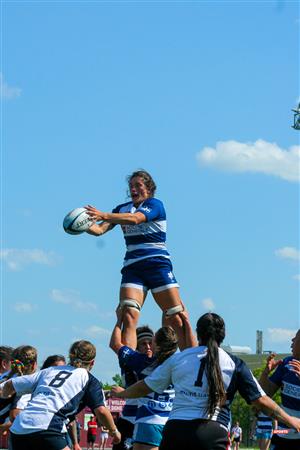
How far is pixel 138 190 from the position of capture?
1315 cm

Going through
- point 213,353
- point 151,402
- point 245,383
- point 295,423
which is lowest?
point 295,423

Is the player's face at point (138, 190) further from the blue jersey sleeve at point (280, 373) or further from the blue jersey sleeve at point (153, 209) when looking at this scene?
the blue jersey sleeve at point (280, 373)

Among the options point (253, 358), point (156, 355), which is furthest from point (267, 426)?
point (253, 358)

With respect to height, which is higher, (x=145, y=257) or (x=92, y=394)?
(x=145, y=257)

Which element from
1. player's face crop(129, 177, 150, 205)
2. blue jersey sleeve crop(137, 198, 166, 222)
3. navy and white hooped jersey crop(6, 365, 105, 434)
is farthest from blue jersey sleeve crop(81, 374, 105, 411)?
player's face crop(129, 177, 150, 205)

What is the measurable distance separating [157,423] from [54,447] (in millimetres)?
1534

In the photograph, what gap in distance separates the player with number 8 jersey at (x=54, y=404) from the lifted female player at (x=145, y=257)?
2.83 meters

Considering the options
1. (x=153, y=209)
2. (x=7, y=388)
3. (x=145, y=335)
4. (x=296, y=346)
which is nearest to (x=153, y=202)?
(x=153, y=209)

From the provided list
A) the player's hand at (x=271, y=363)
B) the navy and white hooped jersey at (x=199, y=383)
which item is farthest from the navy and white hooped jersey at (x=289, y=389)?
the navy and white hooped jersey at (x=199, y=383)

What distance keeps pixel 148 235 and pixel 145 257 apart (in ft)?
1.05

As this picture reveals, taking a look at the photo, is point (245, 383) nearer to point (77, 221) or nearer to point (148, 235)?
point (77, 221)

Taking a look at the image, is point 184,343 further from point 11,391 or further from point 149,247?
point 11,391

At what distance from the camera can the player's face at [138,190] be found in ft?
43.1

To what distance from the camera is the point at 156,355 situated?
10023mm
